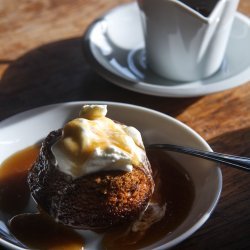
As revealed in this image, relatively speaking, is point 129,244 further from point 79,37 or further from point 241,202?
point 79,37

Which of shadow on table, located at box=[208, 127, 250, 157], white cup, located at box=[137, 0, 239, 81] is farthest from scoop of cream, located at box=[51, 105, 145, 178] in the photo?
white cup, located at box=[137, 0, 239, 81]

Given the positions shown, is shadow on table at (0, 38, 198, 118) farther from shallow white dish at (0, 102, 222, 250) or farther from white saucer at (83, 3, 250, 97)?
shallow white dish at (0, 102, 222, 250)

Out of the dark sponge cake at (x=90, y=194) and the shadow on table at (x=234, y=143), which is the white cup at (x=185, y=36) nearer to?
the shadow on table at (x=234, y=143)

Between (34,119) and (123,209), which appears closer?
(123,209)

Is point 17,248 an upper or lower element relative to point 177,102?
upper

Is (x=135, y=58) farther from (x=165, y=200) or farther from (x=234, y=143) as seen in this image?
(x=165, y=200)

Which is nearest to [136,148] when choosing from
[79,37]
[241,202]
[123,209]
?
[123,209]
